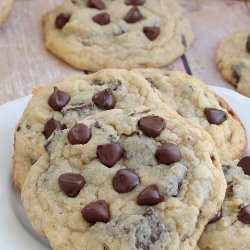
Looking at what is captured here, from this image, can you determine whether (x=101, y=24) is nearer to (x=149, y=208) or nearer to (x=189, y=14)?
(x=189, y=14)

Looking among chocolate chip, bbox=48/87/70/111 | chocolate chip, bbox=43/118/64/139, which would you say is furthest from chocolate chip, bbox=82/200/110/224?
chocolate chip, bbox=48/87/70/111

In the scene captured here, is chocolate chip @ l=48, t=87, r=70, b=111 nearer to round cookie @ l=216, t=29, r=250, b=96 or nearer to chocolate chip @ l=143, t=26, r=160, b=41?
chocolate chip @ l=143, t=26, r=160, b=41

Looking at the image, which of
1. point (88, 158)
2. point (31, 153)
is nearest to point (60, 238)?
point (88, 158)

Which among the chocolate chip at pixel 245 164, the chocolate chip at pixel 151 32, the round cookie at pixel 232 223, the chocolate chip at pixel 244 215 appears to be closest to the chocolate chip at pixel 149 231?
the round cookie at pixel 232 223

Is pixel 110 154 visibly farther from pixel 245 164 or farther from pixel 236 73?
pixel 236 73

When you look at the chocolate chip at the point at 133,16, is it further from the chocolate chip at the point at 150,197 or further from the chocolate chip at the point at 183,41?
the chocolate chip at the point at 150,197
